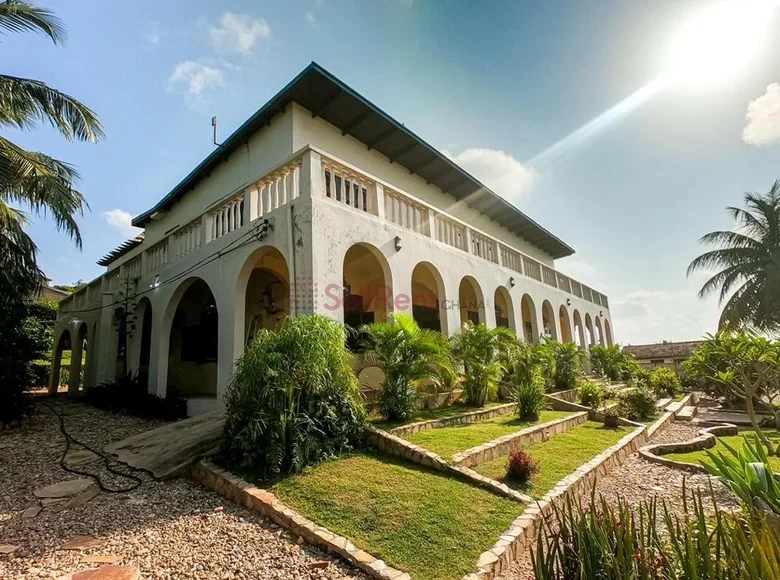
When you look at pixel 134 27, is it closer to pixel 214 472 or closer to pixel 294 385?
pixel 294 385

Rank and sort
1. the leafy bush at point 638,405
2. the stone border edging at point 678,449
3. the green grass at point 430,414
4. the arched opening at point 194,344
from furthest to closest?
the arched opening at point 194,344, the leafy bush at point 638,405, the stone border edging at point 678,449, the green grass at point 430,414

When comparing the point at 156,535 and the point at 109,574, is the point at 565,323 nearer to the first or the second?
the point at 156,535

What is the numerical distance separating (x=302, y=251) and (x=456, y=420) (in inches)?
175

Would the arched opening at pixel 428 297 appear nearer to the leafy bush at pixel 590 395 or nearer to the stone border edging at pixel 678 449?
the leafy bush at pixel 590 395

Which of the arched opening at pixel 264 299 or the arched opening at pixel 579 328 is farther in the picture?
the arched opening at pixel 579 328

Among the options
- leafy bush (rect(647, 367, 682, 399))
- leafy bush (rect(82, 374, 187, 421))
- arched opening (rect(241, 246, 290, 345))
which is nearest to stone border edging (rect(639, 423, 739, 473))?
leafy bush (rect(647, 367, 682, 399))

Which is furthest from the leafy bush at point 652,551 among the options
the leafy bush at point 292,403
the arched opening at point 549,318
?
the arched opening at point 549,318

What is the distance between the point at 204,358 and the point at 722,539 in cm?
1429

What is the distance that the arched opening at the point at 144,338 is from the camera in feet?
42.8

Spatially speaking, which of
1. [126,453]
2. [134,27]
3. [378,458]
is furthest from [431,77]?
[126,453]

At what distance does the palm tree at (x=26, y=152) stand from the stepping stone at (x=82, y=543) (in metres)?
9.37

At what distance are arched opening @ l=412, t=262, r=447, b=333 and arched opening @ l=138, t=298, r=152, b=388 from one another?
8642 millimetres

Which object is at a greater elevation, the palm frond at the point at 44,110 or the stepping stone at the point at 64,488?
the palm frond at the point at 44,110

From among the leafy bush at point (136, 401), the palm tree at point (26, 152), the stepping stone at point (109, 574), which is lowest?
the stepping stone at point (109, 574)
